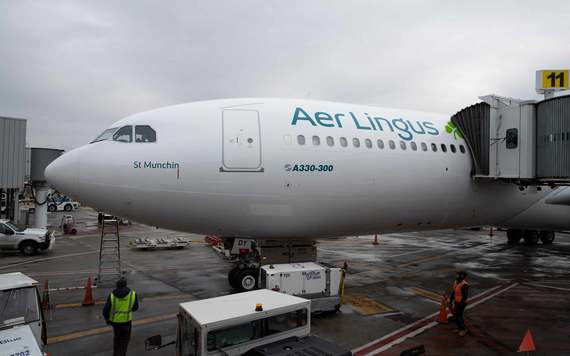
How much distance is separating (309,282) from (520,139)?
28.8ft

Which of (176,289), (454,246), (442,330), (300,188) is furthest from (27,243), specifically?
(454,246)

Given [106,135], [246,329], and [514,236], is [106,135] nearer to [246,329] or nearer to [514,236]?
[246,329]

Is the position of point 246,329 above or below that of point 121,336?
above

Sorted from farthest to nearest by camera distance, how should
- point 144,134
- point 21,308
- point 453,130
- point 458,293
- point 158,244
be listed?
point 158,244, point 453,130, point 144,134, point 458,293, point 21,308

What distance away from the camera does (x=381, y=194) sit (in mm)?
13047

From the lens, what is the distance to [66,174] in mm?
10812

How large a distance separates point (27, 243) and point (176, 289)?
12.8 meters

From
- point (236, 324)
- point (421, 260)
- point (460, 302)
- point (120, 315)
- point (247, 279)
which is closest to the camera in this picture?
point (236, 324)

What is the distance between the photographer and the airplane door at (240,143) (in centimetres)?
1140

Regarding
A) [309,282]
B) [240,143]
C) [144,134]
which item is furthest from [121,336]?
[240,143]

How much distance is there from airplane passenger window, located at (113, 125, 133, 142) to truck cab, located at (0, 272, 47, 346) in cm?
441

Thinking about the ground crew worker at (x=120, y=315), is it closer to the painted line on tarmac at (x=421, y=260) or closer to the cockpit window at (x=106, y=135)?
the cockpit window at (x=106, y=135)

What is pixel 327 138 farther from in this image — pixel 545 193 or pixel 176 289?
A: pixel 545 193

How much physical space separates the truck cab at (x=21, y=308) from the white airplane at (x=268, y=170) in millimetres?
3215
